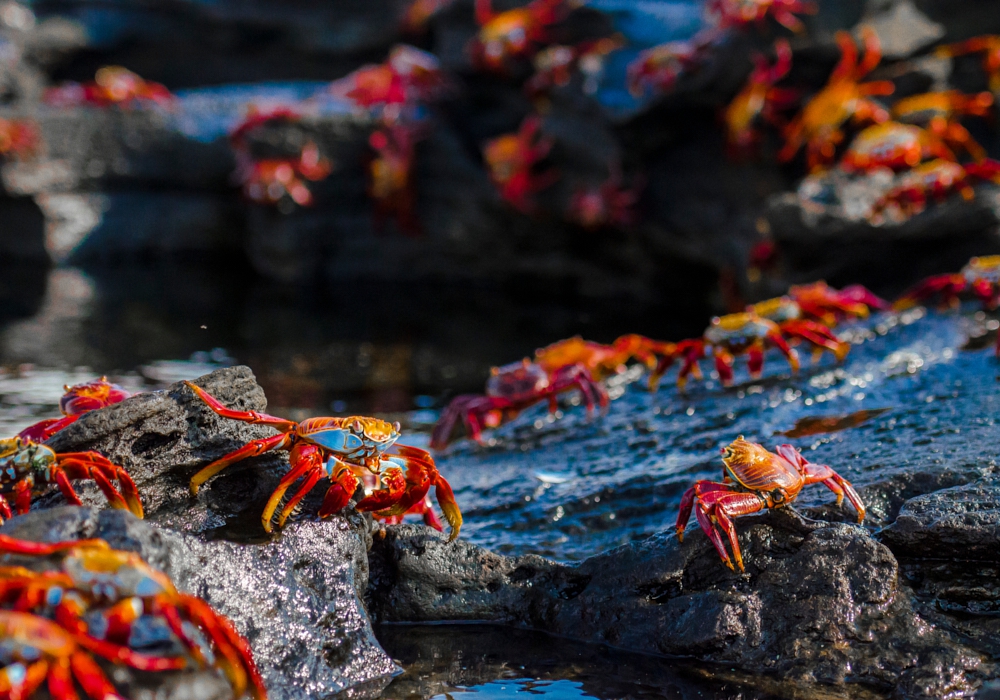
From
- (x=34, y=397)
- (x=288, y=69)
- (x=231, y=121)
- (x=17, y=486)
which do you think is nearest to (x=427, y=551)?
(x=17, y=486)

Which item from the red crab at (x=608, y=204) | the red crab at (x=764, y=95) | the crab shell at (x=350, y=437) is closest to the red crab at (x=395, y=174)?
the red crab at (x=608, y=204)

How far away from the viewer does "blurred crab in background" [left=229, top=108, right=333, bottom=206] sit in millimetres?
13508

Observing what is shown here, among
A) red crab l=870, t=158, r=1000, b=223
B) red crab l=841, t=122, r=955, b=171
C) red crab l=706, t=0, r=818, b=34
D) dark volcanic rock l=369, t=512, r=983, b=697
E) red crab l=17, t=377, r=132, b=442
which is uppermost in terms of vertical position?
red crab l=706, t=0, r=818, b=34

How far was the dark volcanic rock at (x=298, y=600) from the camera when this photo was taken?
2715mm

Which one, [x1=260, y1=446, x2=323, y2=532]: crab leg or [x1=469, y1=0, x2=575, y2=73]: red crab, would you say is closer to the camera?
[x1=260, y1=446, x2=323, y2=532]: crab leg

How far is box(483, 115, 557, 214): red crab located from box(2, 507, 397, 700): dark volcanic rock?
9658 millimetres

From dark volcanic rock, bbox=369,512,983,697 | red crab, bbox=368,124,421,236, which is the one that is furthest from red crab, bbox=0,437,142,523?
red crab, bbox=368,124,421,236

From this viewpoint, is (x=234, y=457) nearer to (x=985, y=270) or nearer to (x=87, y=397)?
(x=87, y=397)

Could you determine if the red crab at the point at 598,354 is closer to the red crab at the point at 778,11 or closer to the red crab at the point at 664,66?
the red crab at the point at 664,66

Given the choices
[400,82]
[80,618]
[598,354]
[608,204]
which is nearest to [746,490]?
[80,618]

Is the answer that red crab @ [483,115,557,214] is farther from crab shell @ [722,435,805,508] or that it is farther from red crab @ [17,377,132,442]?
crab shell @ [722,435,805,508]

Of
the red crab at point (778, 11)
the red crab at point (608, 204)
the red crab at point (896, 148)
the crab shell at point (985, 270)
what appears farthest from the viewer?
the red crab at point (608, 204)

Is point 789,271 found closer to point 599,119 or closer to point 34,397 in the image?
point 599,119

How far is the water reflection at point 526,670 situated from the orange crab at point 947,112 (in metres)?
7.77
